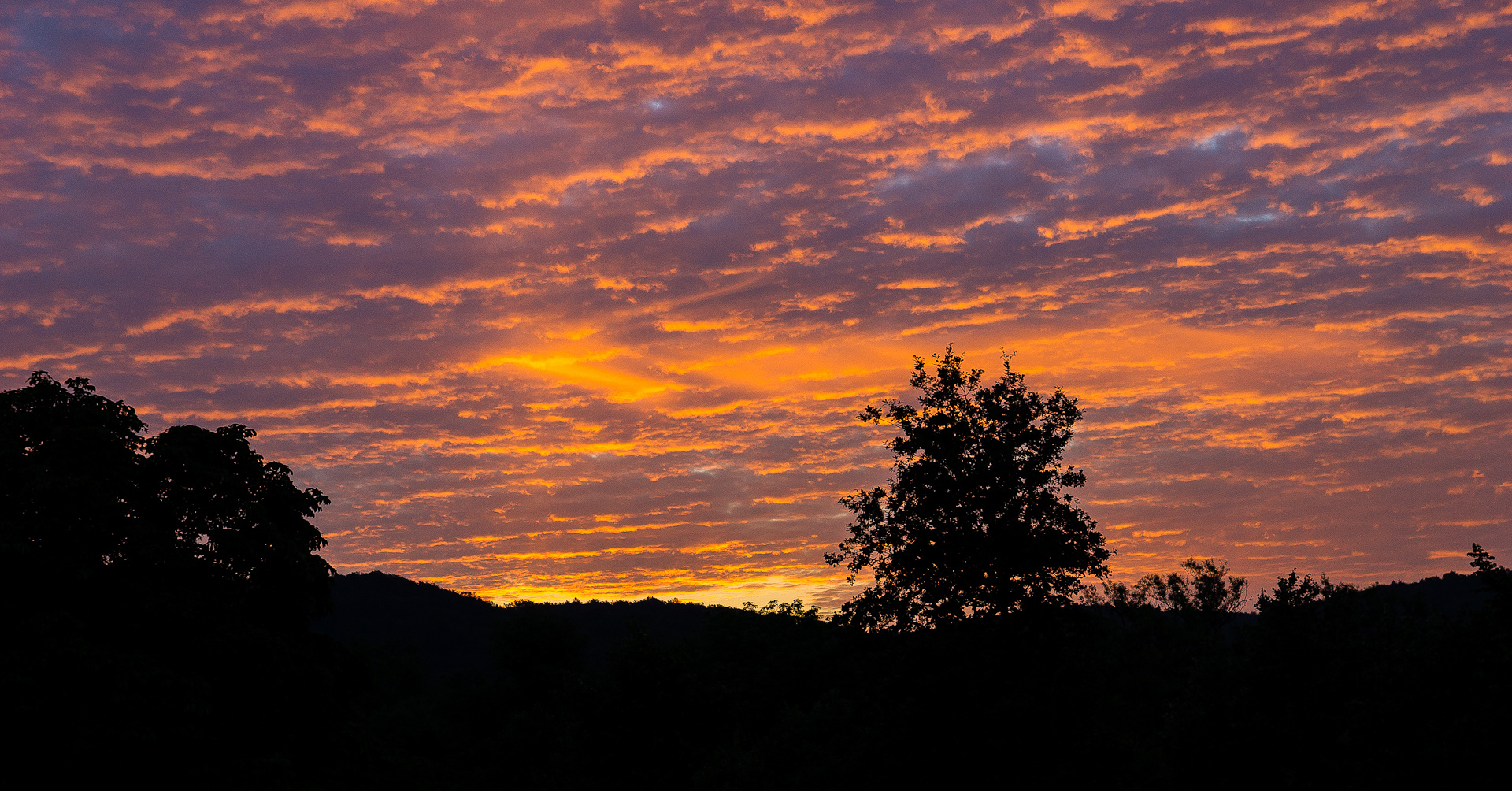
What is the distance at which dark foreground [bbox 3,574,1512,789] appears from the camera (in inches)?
1034

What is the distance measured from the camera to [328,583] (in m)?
40.8

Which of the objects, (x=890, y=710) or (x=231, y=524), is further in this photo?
(x=890, y=710)

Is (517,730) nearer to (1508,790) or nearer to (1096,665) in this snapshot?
(1096,665)

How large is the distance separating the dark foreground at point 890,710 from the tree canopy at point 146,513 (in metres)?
1.52

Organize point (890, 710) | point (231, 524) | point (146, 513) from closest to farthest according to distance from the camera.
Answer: point (146, 513) → point (231, 524) → point (890, 710)

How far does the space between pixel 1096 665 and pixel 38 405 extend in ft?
131

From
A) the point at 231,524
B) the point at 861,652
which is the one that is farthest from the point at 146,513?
the point at 861,652

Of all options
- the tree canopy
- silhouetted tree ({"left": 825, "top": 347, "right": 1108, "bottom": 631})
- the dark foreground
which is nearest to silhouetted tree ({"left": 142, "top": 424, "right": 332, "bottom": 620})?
the tree canopy

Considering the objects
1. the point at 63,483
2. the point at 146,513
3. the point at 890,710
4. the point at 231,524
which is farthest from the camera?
the point at 890,710

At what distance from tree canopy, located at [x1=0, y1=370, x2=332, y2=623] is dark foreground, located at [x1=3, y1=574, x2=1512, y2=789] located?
1.52m

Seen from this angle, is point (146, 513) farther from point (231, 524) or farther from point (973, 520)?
point (973, 520)

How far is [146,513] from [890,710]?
95.7 ft

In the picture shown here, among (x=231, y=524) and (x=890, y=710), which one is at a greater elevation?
(x=231, y=524)

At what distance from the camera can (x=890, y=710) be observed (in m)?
45.9
